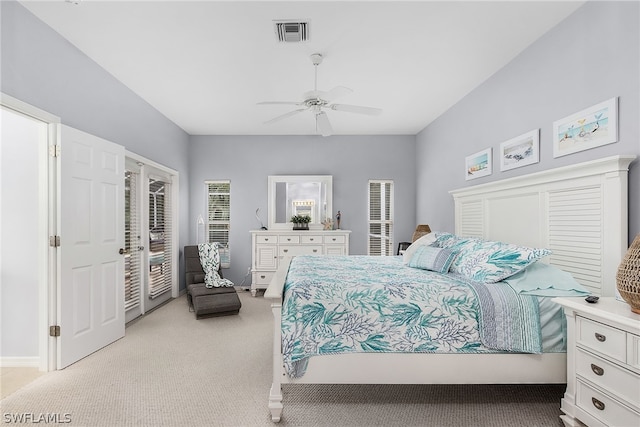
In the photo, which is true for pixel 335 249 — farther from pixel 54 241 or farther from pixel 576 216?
pixel 54 241

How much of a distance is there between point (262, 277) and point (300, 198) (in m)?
1.54

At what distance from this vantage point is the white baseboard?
105 inches

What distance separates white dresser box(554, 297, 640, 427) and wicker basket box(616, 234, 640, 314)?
8 cm

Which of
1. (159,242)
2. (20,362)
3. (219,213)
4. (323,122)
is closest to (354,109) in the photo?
(323,122)

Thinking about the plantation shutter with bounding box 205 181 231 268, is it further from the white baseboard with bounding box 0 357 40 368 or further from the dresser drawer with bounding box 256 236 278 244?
the white baseboard with bounding box 0 357 40 368

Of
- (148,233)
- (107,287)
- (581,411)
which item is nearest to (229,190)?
(148,233)

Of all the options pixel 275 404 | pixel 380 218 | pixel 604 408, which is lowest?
pixel 275 404

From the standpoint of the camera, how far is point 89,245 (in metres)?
2.91

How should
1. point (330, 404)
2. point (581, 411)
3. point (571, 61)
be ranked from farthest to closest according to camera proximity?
point (571, 61), point (330, 404), point (581, 411)

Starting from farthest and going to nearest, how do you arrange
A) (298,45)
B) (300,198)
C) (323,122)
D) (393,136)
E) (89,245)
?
(393,136) → (300,198) → (323,122) → (89,245) → (298,45)

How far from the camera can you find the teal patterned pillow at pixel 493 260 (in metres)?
2.18

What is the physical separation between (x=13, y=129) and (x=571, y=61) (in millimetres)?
4619

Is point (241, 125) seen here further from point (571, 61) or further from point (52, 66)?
point (571, 61)

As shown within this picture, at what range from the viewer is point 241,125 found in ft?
16.9
